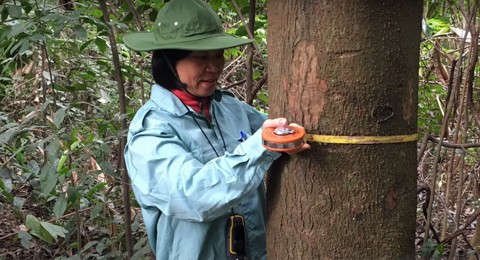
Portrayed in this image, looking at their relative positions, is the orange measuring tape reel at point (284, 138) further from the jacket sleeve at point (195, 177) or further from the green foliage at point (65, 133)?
the green foliage at point (65, 133)

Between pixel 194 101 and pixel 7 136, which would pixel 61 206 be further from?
pixel 194 101

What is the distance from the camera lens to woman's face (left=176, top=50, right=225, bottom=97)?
170 cm

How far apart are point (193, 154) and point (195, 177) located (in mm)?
238

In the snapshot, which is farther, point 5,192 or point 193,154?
point 5,192

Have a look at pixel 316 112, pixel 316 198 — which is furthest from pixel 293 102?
pixel 316 198

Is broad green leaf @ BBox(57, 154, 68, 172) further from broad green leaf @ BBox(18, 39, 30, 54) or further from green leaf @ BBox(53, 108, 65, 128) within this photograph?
broad green leaf @ BBox(18, 39, 30, 54)

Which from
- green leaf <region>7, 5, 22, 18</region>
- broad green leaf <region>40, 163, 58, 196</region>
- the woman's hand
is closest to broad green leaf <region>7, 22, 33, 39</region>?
green leaf <region>7, 5, 22, 18</region>

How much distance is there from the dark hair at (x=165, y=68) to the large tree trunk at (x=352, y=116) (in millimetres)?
428

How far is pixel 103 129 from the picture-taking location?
271 centimetres

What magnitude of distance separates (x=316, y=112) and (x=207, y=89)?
47 centimetres

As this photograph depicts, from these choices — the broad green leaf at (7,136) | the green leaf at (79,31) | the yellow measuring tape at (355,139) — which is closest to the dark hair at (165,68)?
the yellow measuring tape at (355,139)

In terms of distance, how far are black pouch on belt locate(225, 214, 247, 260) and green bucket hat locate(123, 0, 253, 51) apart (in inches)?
19.0

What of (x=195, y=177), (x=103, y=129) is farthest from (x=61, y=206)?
(x=195, y=177)

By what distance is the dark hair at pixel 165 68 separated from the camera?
174 centimetres
